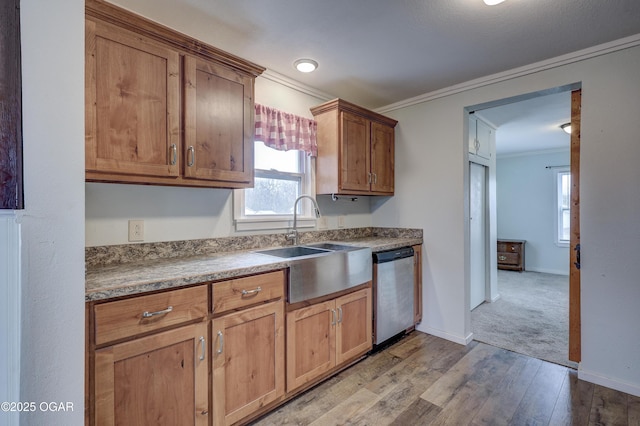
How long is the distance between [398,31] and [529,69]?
4.07ft

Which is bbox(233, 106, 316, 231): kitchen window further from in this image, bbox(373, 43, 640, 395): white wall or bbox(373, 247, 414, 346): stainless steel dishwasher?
bbox(373, 43, 640, 395): white wall

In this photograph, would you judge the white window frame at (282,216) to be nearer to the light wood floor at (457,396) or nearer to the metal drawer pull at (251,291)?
the metal drawer pull at (251,291)

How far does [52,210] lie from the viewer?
2.80ft

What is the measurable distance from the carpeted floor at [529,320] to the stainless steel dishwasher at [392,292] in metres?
0.78

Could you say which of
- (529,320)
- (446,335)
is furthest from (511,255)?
(446,335)

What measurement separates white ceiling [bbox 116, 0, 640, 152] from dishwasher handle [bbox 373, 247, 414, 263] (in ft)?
4.88

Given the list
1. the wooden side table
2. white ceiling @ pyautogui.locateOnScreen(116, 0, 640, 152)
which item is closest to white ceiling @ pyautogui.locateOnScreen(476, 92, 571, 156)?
white ceiling @ pyautogui.locateOnScreen(116, 0, 640, 152)

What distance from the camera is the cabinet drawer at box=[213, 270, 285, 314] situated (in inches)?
60.4

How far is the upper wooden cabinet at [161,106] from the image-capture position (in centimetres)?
143

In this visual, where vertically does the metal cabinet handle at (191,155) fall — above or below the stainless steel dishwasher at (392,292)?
above

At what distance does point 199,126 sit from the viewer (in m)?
1.76

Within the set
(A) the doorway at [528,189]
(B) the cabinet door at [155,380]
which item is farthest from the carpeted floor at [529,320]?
(B) the cabinet door at [155,380]

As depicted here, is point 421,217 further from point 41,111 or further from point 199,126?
point 41,111

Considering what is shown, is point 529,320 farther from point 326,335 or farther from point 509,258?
point 509,258
